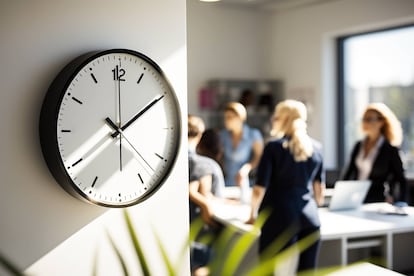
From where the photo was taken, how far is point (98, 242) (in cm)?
203

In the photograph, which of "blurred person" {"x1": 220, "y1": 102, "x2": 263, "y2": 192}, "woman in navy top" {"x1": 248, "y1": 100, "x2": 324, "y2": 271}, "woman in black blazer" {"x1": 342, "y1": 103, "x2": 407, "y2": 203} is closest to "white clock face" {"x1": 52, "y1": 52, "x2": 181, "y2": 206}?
"woman in navy top" {"x1": 248, "y1": 100, "x2": 324, "y2": 271}

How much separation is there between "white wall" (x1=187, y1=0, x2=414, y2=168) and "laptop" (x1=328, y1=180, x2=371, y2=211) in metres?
3.03

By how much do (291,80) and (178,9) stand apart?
574cm

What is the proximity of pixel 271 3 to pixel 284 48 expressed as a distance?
0.69m

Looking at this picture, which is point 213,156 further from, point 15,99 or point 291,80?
point 291,80

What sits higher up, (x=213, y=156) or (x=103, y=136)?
(x=103, y=136)

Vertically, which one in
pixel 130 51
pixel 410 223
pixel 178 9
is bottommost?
pixel 410 223

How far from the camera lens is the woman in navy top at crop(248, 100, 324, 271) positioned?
11.4 ft

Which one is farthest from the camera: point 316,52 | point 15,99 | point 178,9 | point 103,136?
point 316,52

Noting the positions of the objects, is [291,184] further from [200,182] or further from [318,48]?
[318,48]

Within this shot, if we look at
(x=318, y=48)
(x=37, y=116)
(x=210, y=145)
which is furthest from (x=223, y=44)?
(x=37, y=116)

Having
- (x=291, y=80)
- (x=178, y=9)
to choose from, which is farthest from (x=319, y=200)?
(x=291, y=80)

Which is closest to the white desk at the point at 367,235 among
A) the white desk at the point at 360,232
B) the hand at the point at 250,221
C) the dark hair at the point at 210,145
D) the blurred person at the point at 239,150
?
the white desk at the point at 360,232

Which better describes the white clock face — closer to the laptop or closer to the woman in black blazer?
the laptop
